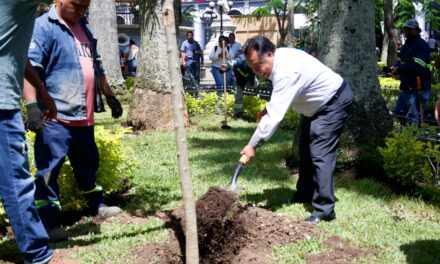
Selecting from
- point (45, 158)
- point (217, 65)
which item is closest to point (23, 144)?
point (45, 158)

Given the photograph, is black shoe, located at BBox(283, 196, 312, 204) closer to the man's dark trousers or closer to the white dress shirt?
the man's dark trousers

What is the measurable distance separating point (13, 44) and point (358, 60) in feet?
14.0

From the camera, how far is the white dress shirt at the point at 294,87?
448cm

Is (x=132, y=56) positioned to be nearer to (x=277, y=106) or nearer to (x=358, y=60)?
(x=358, y=60)

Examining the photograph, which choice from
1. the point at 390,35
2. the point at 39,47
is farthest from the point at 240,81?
the point at 390,35

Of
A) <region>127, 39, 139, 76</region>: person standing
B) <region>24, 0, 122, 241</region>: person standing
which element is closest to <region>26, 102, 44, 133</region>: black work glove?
<region>24, 0, 122, 241</region>: person standing

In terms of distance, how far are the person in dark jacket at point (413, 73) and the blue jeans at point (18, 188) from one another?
258 inches

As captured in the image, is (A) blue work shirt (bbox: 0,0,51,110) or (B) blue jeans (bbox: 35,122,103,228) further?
(B) blue jeans (bbox: 35,122,103,228)

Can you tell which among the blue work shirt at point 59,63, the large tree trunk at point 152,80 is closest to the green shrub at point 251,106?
the large tree trunk at point 152,80

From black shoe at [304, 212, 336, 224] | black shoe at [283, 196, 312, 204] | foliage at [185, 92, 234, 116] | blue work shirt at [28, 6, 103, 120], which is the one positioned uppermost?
blue work shirt at [28, 6, 103, 120]

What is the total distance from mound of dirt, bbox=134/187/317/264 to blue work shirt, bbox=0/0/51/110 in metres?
1.56

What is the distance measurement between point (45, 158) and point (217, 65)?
10144mm

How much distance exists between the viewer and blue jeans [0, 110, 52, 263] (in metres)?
3.13

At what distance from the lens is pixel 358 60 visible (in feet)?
20.9
